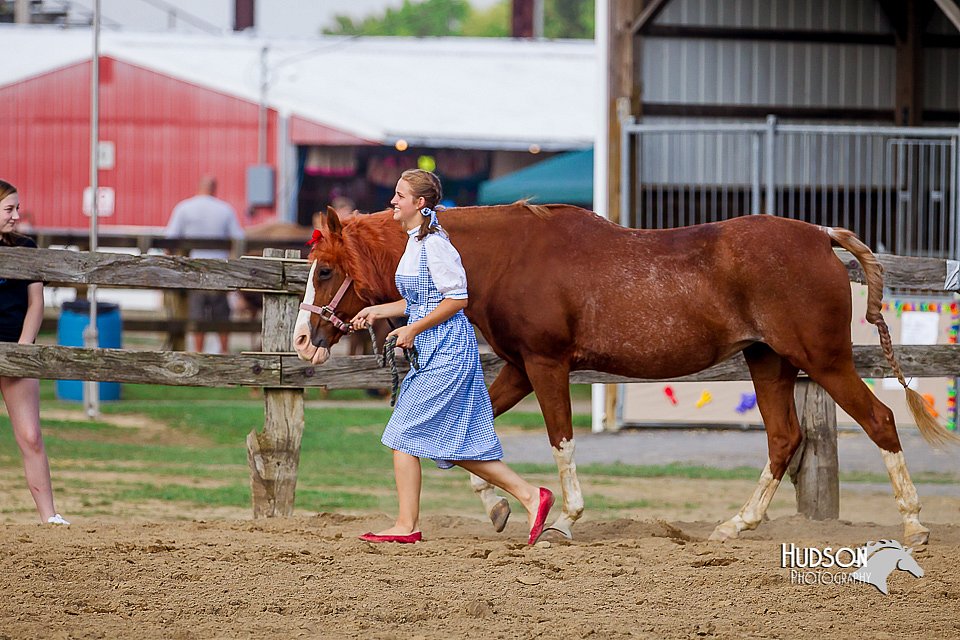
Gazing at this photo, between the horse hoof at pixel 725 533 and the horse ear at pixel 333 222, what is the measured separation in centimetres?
226

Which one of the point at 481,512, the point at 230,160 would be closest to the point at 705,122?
the point at 481,512

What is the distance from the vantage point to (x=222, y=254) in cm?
1529

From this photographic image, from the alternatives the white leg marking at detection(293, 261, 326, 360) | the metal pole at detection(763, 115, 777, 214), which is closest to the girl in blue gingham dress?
the white leg marking at detection(293, 261, 326, 360)

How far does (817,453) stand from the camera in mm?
6543

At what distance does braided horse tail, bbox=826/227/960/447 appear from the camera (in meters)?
5.80

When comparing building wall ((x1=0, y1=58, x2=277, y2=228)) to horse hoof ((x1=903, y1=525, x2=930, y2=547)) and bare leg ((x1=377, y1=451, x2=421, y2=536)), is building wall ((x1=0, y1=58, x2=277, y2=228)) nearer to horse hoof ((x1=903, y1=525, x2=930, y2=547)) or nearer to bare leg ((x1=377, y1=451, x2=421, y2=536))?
bare leg ((x1=377, y1=451, x2=421, y2=536))

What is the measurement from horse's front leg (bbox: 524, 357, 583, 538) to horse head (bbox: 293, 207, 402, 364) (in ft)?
2.68

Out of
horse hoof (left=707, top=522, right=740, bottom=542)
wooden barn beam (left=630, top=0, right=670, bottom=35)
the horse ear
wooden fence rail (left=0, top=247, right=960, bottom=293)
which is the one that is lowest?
horse hoof (left=707, top=522, right=740, bottom=542)

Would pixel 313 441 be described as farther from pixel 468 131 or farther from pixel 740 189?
pixel 468 131

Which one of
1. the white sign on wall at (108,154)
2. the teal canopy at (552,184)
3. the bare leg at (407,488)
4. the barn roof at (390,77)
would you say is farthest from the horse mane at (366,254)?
the white sign on wall at (108,154)

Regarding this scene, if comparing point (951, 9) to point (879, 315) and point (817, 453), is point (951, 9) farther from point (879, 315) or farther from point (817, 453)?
point (879, 315)

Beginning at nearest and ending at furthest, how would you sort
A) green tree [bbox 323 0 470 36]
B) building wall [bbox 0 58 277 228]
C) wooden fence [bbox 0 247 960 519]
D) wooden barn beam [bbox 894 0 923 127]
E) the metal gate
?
1. wooden fence [bbox 0 247 960 519]
2. the metal gate
3. wooden barn beam [bbox 894 0 923 127]
4. building wall [bbox 0 58 277 228]
5. green tree [bbox 323 0 470 36]

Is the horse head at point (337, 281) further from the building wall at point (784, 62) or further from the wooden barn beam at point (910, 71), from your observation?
the wooden barn beam at point (910, 71)

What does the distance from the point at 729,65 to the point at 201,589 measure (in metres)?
10.4
